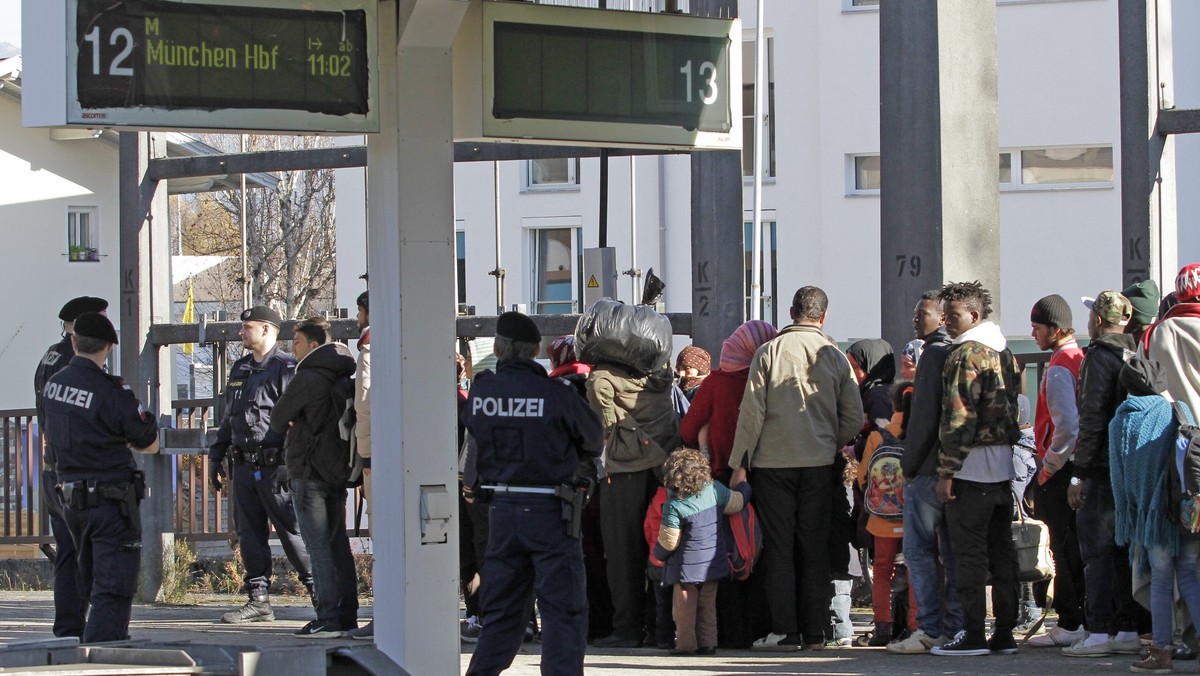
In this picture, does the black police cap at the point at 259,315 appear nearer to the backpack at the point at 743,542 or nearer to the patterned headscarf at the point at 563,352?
the patterned headscarf at the point at 563,352

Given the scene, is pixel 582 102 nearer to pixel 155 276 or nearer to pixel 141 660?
pixel 141 660

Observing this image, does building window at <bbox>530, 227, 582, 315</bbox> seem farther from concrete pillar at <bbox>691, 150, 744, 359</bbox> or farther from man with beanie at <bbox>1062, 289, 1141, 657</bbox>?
man with beanie at <bbox>1062, 289, 1141, 657</bbox>

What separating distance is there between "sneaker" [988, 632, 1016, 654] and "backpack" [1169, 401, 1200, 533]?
121 cm

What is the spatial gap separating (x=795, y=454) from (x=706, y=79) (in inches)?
93.3

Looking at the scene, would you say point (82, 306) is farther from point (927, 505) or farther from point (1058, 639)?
point (1058, 639)

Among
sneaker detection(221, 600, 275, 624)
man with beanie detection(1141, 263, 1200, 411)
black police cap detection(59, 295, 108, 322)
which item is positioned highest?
black police cap detection(59, 295, 108, 322)

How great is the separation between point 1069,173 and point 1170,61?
20902mm

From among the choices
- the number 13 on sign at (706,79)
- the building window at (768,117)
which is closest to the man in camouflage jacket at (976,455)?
the number 13 on sign at (706,79)

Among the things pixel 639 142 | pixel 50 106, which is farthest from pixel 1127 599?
pixel 50 106

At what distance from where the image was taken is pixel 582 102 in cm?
682

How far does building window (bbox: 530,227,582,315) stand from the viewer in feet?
109

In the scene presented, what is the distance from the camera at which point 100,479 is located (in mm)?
8070

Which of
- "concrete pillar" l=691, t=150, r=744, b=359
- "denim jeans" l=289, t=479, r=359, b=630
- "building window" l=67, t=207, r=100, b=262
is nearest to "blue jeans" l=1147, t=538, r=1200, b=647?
"concrete pillar" l=691, t=150, r=744, b=359

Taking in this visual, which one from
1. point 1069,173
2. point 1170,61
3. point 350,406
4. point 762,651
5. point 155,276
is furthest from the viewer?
point 1069,173
